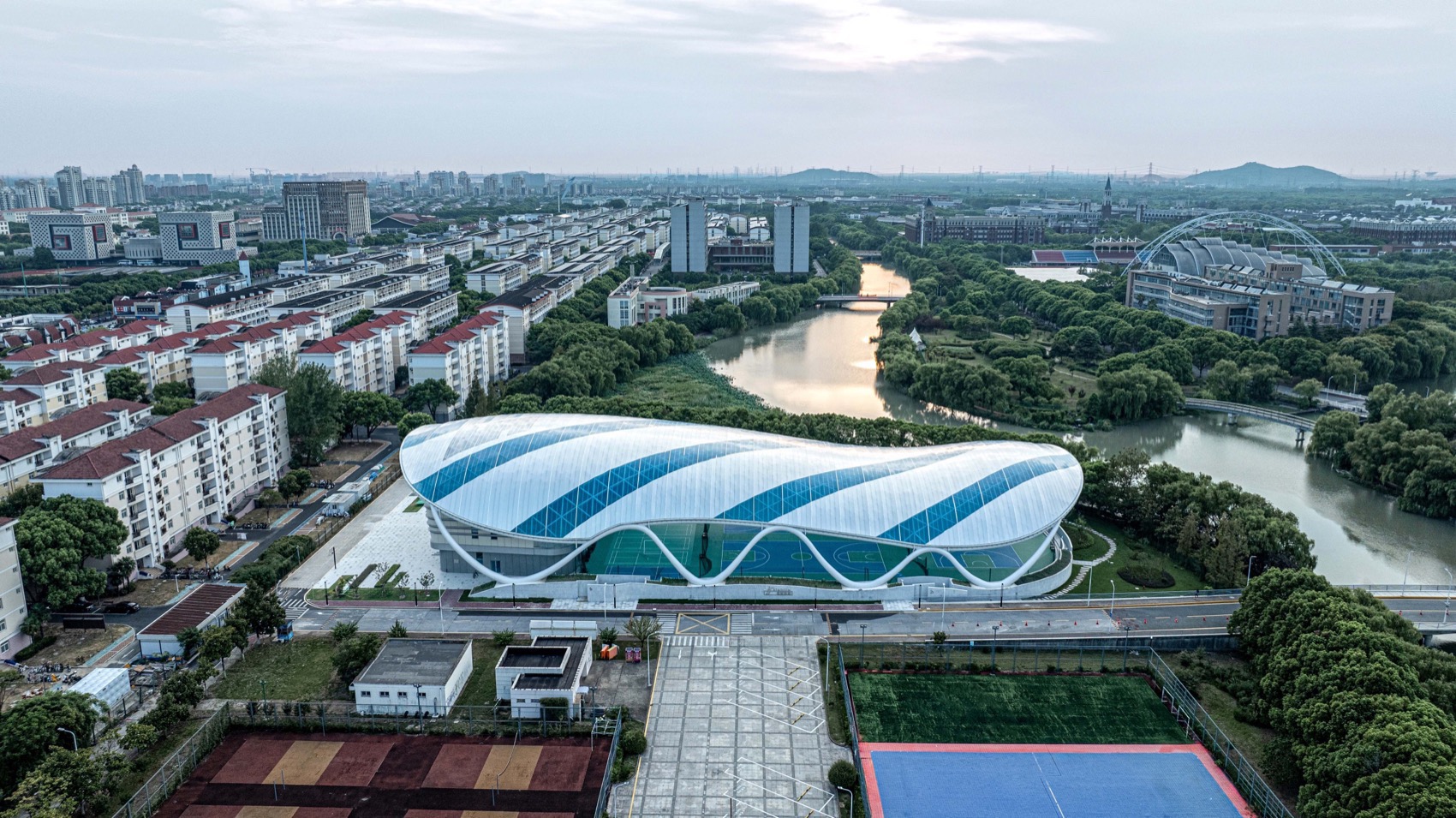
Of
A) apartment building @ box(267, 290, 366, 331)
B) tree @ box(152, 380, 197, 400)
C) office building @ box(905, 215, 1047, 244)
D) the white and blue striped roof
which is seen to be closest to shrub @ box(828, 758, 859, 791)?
the white and blue striped roof

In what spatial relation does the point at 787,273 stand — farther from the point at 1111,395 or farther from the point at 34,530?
the point at 34,530

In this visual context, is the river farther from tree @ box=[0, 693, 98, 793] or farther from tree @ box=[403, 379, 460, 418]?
tree @ box=[0, 693, 98, 793]

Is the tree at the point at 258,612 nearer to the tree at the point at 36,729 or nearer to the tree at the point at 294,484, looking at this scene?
the tree at the point at 36,729

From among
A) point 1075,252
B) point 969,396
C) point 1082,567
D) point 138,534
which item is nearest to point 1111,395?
point 969,396

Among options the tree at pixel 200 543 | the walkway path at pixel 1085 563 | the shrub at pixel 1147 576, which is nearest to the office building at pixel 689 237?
the walkway path at pixel 1085 563

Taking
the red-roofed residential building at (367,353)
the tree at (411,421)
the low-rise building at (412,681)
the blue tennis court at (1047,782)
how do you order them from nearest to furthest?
the blue tennis court at (1047,782) < the low-rise building at (412,681) < the tree at (411,421) < the red-roofed residential building at (367,353)

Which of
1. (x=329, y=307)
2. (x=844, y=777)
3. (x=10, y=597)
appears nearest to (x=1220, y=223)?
(x=329, y=307)

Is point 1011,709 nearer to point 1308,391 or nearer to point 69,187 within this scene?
point 1308,391
